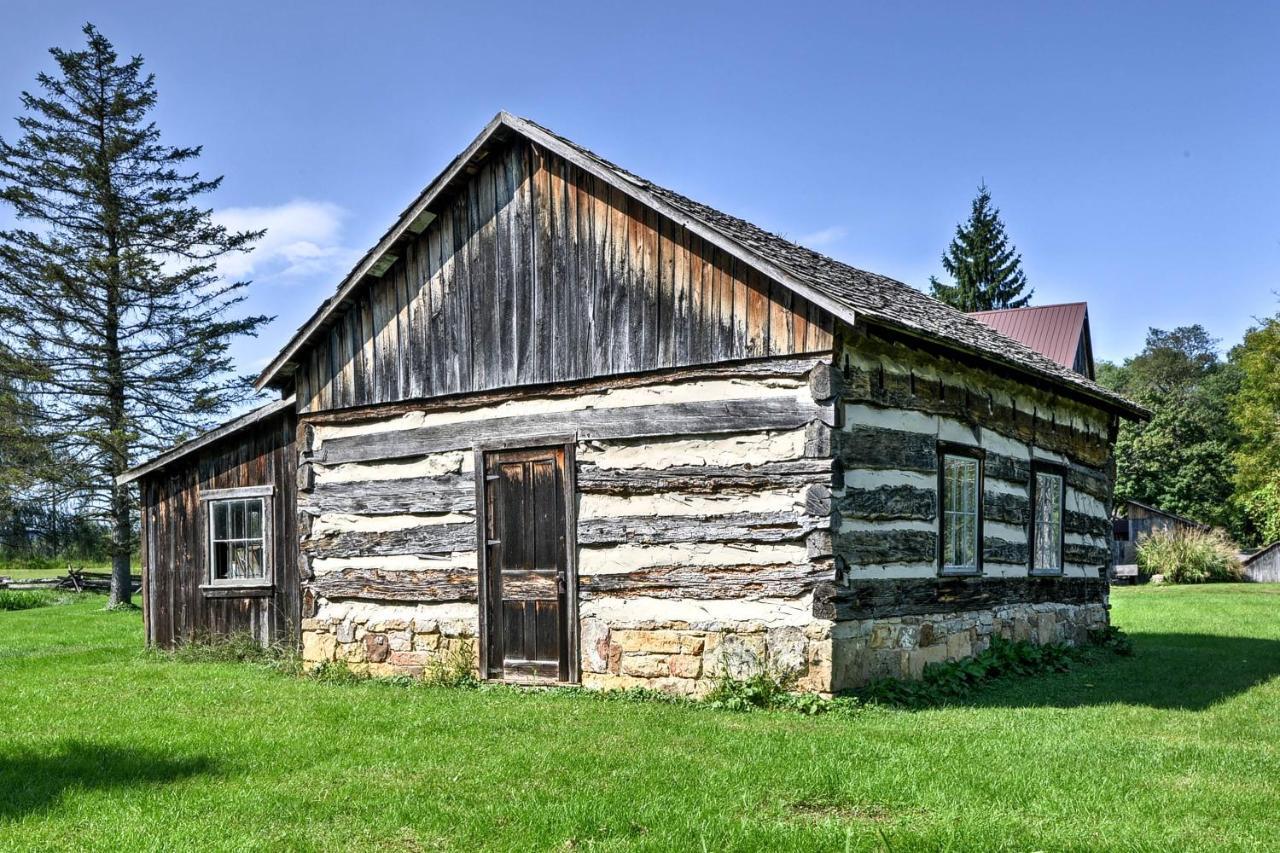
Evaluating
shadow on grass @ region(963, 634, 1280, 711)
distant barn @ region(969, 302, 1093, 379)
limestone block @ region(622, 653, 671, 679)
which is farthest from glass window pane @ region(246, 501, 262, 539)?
distant barn @ region(969, 302, 1093, 379)

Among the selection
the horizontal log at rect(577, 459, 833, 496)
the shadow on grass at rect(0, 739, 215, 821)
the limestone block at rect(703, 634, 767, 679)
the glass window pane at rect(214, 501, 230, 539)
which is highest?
the horizontal log at rect(577, 459, 833, 496)

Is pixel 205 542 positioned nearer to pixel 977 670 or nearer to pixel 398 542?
pixel 398 542

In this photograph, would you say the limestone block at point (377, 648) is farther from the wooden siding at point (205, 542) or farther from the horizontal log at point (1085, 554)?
the horizontal log at point (1085, 554)

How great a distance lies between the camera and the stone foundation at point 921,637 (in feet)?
32.9

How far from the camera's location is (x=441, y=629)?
41.2 feet

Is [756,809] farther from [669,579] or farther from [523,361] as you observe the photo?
[523,361]

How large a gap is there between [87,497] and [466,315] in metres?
20.3

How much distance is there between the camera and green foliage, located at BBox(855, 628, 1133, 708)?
10.2m

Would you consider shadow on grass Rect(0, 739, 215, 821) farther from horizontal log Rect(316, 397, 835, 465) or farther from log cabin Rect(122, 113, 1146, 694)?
horizontal log Rect(316, 397, 835, 465)

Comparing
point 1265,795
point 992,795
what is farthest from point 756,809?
point 1265,795

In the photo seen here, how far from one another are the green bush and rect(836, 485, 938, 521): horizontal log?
31137 millimetres

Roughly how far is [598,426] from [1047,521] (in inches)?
266

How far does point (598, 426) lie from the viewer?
1139cm

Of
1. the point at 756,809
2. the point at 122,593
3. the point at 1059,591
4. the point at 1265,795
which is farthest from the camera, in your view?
the point at 122,593
